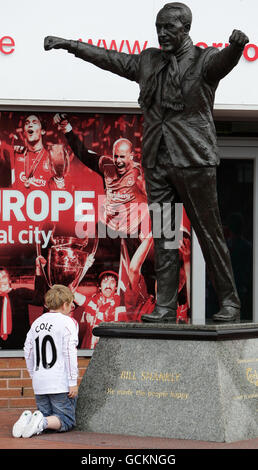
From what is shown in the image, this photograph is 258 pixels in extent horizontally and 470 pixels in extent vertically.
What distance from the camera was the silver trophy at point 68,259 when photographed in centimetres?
1048

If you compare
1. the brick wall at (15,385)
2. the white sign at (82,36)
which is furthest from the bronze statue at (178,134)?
the brick wall at (15,385)

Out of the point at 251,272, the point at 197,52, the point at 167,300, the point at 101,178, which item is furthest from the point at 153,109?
the point at 251,272

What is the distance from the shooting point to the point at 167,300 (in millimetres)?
8016

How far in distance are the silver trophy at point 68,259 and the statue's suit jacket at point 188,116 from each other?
2.72m

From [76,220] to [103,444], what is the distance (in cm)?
395

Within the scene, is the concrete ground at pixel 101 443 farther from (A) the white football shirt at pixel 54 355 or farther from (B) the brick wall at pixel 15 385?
(B) the brick wall at pixel 15 385

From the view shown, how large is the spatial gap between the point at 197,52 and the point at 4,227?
352 centimetres

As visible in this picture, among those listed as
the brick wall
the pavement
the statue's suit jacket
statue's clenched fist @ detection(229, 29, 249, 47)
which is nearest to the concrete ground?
the pavement

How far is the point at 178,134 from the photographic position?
773 cm

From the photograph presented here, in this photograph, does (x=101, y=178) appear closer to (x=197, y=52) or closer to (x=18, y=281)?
(x=18, y=281)

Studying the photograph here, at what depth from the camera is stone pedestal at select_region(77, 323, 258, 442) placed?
7102 millimetres

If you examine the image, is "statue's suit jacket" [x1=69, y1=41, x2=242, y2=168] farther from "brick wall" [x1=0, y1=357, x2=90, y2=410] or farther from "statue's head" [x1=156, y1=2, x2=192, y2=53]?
"brick wall" [x1=0, y1=357, x2=90, y2=410]

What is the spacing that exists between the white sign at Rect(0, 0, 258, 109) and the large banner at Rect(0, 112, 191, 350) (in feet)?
0.95

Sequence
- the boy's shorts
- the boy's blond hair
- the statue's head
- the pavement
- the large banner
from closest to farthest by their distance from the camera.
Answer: the pavement → the boy's shorts → the statue's head → the boy's blond hair → the large banner
